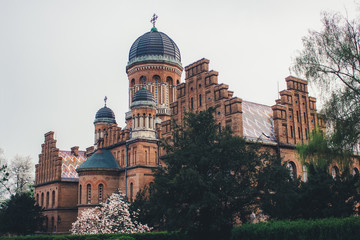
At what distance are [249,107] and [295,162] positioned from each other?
283 inches

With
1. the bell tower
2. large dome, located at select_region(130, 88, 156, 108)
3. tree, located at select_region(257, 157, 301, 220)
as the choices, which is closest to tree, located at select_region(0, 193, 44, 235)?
the bell tower

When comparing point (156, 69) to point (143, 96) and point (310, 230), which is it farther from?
point (310, 230)

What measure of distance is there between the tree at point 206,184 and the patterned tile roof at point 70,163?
30.6 metres

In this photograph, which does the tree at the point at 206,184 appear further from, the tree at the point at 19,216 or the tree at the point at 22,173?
the tree at the point at 22,173

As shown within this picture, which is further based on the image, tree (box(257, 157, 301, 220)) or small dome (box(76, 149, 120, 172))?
small dome (box(76, 149, 120, 172))

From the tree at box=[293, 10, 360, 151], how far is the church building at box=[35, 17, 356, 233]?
1.82 metres

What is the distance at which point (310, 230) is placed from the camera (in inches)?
698

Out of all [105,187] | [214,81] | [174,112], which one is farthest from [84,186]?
[214,81]

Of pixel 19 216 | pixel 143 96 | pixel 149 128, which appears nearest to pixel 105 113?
pixel 143 96

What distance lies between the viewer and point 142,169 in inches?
1625

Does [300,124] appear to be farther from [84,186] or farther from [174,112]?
[84,186]

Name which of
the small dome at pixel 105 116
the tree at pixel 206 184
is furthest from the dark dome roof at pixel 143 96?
the tree at pixel 206 184

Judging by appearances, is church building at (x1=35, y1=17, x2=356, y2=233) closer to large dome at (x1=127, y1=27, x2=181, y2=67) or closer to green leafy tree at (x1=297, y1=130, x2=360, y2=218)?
large dome at (x1=127, y1=27, x2=181, y2=67)

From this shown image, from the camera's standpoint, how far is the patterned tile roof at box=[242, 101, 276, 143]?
3452cm
